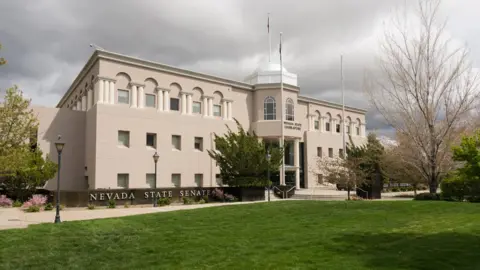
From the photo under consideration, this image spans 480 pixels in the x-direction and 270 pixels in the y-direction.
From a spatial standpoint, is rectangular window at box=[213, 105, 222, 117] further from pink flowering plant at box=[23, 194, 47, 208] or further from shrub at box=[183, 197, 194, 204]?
pink flowering plant at box=[23, 194, 47, 208]

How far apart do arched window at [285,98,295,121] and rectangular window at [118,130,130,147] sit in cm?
1859

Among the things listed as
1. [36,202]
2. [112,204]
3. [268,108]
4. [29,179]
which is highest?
[268,108]

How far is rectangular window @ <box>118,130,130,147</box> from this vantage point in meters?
33.8

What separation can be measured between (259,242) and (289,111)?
35.0 meters

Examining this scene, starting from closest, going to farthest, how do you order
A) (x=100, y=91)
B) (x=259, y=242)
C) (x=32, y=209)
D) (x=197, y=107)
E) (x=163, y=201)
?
(x=259, y=242) < (x=32, y=209) < (x=163, y=201) < (x=100, y=91) < (x=197, y=107)

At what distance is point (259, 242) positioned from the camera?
11.0 metres

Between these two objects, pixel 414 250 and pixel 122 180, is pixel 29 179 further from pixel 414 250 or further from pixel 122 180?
pixel 414 250

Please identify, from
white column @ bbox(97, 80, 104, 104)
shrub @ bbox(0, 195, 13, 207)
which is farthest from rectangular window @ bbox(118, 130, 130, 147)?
shrub @ bbox(0, 195, 13, 207)

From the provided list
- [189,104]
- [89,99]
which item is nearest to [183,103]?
[189,104]

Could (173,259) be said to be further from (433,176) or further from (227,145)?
(227,145)

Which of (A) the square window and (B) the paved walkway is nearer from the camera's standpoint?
(B) the paved walkway

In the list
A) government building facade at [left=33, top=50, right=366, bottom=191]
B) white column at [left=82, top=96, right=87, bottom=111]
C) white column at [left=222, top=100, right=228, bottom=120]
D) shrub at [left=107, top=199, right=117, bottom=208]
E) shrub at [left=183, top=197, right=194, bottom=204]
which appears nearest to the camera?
shrub at [left=107, top=199, right=117, bottom=208]

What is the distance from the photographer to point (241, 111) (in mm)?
43406

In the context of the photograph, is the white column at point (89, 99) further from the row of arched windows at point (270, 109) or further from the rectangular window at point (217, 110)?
the row of arched windows at point (270, 109)
